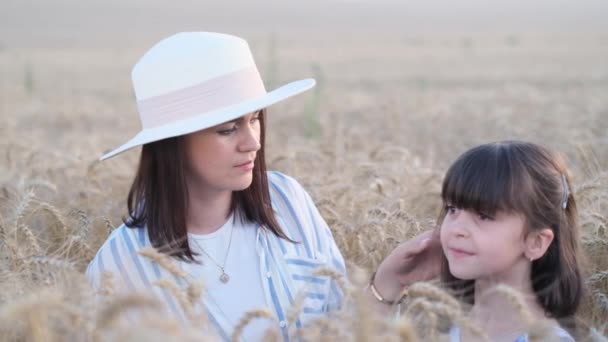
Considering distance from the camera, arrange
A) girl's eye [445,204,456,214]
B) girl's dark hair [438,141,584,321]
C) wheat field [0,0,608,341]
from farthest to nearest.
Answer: girl's eye [445,204,456,214], girl's dark hair [438,141,584,321], wheat field [0,0,608,341]

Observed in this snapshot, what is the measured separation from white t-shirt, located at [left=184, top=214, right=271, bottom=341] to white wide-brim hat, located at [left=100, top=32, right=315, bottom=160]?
0.40 m

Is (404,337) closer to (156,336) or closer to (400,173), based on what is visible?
(156,336)

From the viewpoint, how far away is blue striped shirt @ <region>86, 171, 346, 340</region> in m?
2.13

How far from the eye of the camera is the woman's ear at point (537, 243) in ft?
6.67

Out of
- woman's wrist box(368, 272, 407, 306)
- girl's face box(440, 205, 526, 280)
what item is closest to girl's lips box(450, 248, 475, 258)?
girl's face box(440, 205, 526, 280)

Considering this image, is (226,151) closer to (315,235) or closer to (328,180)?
(315,235)

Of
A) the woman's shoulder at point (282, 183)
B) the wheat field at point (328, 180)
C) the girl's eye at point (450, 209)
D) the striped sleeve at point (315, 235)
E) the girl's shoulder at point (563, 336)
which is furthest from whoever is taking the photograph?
the woman's shoulder at point (282, 183)

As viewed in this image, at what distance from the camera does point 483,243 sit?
2.00 m

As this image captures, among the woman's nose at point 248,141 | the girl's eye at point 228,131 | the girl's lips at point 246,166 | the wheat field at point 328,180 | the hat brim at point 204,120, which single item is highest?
the hat brim at point 204,120

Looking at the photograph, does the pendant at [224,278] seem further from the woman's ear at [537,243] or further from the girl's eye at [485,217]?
the woman's ear at [537,243]

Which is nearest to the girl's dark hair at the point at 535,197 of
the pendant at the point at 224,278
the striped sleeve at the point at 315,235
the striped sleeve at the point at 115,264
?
the striped sleeve at the point at 315,235

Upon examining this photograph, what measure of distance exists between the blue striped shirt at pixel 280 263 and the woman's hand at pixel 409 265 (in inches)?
6.0

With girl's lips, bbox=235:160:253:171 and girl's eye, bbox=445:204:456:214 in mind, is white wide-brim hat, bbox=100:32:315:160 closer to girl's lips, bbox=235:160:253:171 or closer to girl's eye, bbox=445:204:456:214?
girl's lips, bbox=235:160:253:171

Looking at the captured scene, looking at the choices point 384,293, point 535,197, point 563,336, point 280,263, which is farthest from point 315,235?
point 563,336
